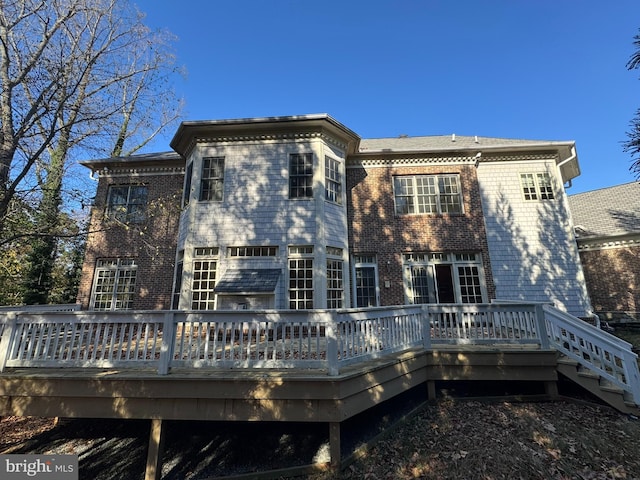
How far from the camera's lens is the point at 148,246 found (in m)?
10.7

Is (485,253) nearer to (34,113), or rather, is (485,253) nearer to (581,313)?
(581,313)

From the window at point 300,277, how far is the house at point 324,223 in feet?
0.14

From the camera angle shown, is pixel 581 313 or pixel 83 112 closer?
pixel 83 112

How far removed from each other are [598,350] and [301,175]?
824cm

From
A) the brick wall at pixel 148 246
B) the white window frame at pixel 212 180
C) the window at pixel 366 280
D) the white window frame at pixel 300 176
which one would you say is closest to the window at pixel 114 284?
the brick wall at pixel 148 246

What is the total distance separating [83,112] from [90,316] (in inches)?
241

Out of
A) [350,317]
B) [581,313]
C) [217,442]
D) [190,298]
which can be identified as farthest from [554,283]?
[190,298]

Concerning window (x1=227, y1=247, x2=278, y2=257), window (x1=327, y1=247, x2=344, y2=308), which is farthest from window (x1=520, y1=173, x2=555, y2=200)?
window (x1=227, y1=247, x2=278, y2=257)

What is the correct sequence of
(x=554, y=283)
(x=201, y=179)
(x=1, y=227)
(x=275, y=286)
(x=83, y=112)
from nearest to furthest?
1. (x=1, y=227)
2. (x=83, y=112)
3. (x=275, y=286)
4. (x=201, y=179)
5. (x=554, y=283)

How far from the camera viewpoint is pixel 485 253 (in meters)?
10.7

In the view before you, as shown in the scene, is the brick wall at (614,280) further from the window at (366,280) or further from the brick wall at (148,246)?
the brick wall at (148,246)

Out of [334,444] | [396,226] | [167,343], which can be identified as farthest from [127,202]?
[334,444]

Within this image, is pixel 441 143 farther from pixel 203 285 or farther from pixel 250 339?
pixel 250 339

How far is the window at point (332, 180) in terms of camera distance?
9.89 metres
